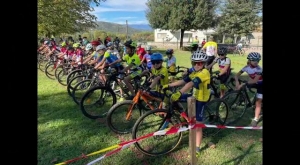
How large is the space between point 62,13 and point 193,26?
24226 millimetres

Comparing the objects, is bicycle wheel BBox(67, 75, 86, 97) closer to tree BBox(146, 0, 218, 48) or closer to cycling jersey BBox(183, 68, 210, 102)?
cycling jersey BBox(183, 68, 210, 102)

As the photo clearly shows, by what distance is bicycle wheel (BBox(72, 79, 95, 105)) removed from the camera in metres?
6.80

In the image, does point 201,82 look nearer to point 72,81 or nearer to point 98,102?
point 98,102

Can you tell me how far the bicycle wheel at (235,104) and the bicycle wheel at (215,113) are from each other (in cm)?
34

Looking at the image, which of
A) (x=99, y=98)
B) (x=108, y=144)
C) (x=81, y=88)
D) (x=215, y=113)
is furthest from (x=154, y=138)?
(x=81, y=88)

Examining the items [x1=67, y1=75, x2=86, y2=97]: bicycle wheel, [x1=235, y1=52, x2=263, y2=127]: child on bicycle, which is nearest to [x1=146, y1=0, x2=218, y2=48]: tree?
[x1=67, y1=75, x2=86, y2=97]: bicycle wheel

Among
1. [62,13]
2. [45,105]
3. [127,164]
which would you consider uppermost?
[62,13]

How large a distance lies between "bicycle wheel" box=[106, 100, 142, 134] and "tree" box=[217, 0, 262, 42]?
36.1m

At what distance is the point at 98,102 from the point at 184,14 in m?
30.3

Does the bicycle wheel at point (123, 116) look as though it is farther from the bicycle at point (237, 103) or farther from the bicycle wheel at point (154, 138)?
the bicycle at point (237, 103)

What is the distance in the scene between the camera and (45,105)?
23.3 feet
